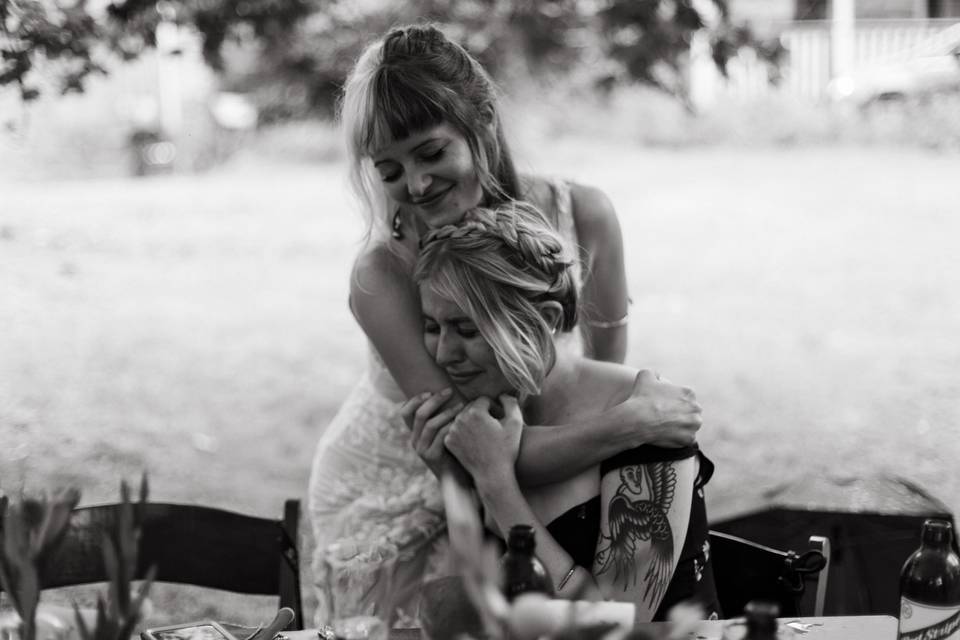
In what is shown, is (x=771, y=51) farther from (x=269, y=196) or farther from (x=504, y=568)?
(x=269, y=196)

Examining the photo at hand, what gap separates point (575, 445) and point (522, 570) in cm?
70

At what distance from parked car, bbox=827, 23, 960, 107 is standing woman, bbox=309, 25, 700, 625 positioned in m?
9.19

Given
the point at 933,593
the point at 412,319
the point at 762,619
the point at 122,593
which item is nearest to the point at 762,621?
the point at 762,619

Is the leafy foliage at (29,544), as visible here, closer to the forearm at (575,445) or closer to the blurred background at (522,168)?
the blurred background at (522,168)

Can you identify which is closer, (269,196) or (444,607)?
(444,607)

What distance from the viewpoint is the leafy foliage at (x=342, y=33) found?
146 inches

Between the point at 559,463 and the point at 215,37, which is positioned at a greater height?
the point at 215,37

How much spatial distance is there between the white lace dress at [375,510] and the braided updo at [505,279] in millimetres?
309

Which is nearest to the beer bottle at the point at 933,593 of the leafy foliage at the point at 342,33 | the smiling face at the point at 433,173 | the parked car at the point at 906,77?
the smiling face at the point at 433,173

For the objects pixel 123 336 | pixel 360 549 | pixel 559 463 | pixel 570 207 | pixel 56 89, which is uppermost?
pixel 56 89

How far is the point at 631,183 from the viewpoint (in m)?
11.1

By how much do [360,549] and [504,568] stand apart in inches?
44.0

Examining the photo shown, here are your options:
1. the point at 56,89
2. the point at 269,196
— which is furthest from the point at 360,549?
the point at 269,196

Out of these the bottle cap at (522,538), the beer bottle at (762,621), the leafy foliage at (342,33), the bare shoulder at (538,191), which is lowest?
the beer bottle at (762,621)
